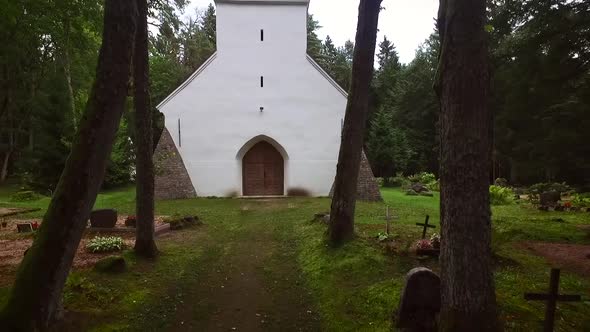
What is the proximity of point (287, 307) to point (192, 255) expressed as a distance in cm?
349

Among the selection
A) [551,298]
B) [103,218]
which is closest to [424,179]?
[103,218]

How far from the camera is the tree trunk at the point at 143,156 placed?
27.3ft

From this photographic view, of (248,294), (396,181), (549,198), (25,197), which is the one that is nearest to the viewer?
(248,294)

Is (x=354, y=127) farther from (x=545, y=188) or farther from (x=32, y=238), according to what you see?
(x=545, y=188)

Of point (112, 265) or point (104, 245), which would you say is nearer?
point (112, 265)

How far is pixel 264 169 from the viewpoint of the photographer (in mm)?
21750

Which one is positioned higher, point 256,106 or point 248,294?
point 256,106

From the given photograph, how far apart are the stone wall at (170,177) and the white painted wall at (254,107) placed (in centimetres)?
44

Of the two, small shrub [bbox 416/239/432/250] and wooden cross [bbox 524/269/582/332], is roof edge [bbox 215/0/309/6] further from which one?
wooden cross [bbox 524/269/582/332]

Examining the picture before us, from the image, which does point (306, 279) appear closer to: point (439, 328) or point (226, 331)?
point (226, 331)

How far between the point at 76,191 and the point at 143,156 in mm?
4059

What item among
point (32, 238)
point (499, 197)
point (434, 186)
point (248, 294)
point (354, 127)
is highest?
point (354, 127)

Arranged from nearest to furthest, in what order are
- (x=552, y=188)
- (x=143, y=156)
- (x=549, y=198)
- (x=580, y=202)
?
(x=143, y=156)
(x=580, y=202)
(x=549, y=198)
(x=552, y=188)

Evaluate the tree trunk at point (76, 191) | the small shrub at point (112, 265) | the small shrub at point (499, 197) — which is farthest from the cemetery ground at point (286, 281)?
the small shrub at point (499, 197)
